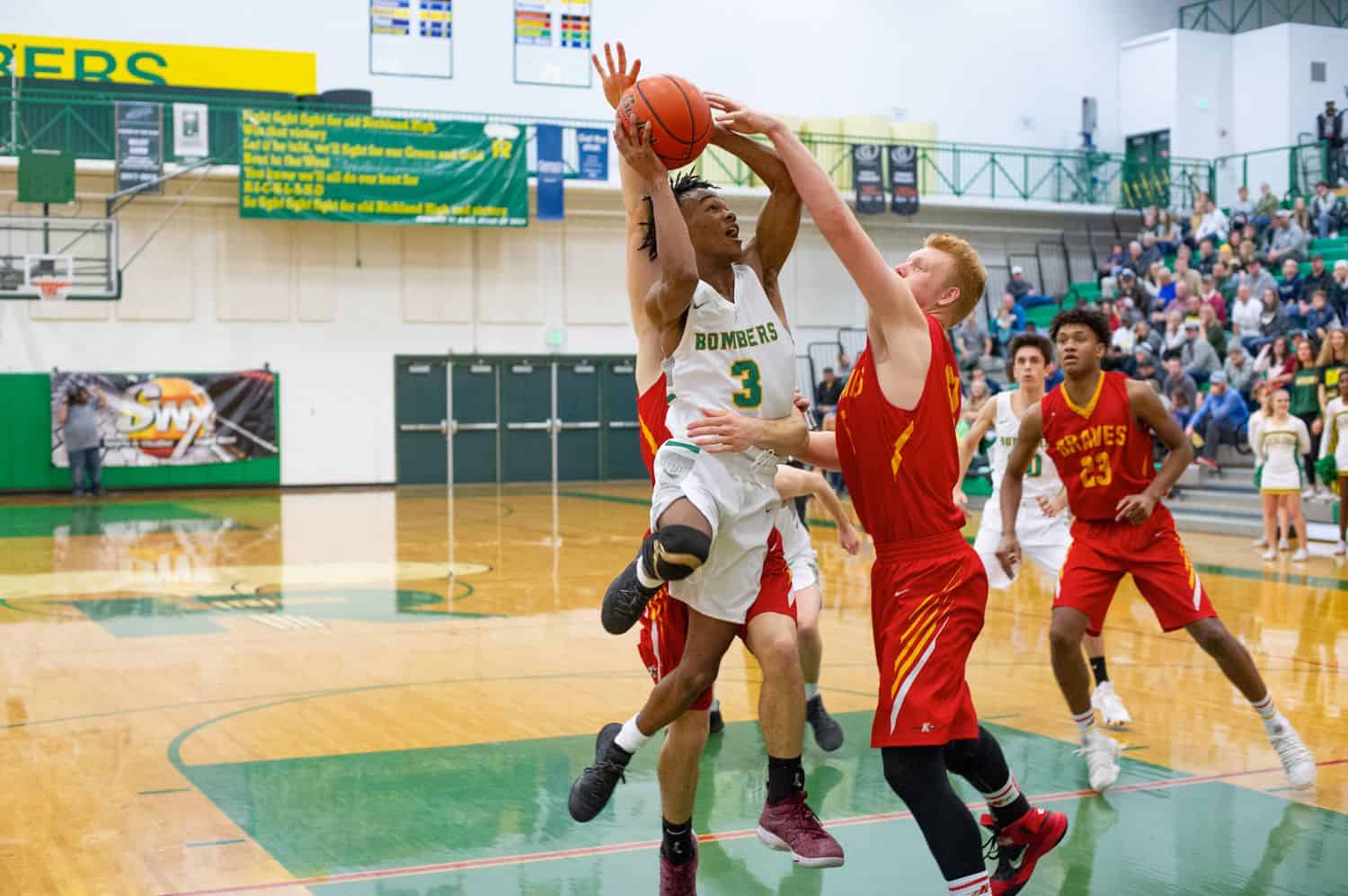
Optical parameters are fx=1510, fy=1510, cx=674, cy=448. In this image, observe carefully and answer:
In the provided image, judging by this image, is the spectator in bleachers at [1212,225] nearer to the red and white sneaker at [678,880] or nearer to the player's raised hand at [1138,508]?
the player's raised hand at [1138,508]

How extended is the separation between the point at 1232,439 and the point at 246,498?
45.6 feet

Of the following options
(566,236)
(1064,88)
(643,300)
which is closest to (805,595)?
(643,300)

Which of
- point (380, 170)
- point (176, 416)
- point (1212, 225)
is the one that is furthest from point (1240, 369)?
point (176, 416)

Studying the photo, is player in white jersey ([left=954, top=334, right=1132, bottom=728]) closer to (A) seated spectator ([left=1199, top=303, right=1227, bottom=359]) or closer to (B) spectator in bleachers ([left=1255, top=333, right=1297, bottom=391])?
(B) spectator in bleachers ([left=1255, top=333, right=1297, bottom=391])

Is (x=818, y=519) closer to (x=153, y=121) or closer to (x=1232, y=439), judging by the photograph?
(x=1232, y=439)

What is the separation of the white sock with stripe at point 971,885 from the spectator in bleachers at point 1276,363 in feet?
43.7

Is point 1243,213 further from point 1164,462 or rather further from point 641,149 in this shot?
point 641,149

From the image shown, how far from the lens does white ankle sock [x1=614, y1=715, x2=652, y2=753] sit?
454cm

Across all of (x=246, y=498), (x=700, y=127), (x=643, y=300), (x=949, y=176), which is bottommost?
(x=246, y=498)

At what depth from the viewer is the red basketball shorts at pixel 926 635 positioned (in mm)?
3922

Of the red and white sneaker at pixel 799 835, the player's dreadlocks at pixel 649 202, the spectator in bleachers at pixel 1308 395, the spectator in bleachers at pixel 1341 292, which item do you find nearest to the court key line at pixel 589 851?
the red and white sneaker at pixel 799 835

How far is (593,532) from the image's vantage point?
1669cm

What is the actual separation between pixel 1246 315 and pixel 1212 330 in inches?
22.5

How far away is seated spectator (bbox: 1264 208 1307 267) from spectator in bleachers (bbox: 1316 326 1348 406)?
6.21 meters
